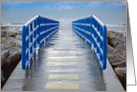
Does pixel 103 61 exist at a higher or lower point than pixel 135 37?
lower

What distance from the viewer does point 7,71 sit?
729 cm

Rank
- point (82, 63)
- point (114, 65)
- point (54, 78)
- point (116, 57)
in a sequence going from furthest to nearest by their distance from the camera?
point (116, 57) → point (114, 65) → point (82, 63) → point (54, 78)

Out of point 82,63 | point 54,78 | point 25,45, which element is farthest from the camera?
point 82,63

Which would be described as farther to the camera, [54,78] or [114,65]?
[114,65]

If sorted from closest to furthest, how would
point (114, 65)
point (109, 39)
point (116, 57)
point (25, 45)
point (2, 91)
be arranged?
point (2, 91), point (25, 45), point (114, 65), point (116, 57), point (109, 39)

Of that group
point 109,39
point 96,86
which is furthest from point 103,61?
point 109,39

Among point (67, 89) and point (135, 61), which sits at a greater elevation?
point (135, 61)

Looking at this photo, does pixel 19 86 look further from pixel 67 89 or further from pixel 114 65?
pixel 114 65

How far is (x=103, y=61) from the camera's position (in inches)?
232

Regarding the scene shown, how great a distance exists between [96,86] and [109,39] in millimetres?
10246

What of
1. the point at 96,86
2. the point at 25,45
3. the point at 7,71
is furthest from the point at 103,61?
the point at 7,71

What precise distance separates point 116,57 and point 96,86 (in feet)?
12.6

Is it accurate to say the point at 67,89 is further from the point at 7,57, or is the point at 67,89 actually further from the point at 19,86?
the point at 7,57

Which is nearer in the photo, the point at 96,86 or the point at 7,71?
the point at 96,86
